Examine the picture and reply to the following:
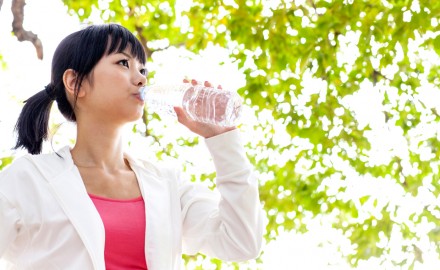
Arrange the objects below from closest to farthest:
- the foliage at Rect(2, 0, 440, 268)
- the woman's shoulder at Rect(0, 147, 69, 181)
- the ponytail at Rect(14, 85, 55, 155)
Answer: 1. the woman's shoulder at Rect(0, 147, 69, 181)
2. the ponytail at Rect(14, 85, 55, 155)
3. the foliage at Rect(2, 0, 440, 268)


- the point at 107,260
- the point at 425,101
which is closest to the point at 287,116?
the point at 425,101

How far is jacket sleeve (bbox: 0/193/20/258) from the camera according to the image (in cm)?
157

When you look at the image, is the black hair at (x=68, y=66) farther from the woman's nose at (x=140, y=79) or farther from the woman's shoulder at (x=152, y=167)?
the woman's shoulder at (x=152, y=167)

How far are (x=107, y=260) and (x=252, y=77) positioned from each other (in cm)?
212

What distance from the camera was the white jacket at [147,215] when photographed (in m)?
1.58

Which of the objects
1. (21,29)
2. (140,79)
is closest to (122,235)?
(140,79)

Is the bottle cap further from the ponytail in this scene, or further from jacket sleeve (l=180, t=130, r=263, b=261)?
the ponytail

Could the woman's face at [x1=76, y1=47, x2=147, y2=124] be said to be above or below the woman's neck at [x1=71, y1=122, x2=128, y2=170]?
above

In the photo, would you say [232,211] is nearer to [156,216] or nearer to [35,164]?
[156,216]

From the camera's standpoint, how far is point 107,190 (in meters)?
1.74

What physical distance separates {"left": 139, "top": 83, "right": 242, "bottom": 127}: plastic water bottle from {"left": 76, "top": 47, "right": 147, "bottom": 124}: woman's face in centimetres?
3

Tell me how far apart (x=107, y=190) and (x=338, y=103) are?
229 centimetres

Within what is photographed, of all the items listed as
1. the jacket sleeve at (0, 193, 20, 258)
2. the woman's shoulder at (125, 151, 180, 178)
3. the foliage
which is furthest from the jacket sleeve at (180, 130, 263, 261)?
the foliage

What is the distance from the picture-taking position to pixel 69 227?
1.59 meters
